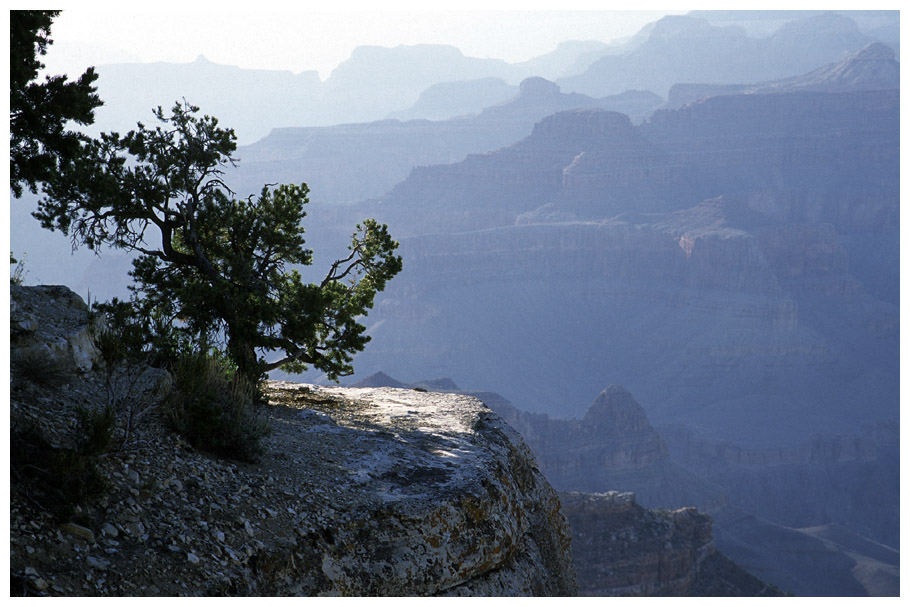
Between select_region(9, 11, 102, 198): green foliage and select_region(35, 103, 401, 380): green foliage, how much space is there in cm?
265

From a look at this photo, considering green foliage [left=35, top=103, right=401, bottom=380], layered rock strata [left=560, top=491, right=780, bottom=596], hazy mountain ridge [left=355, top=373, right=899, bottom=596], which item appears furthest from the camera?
hazy mountain ridge [left=355, top=373, right=899, bottom=596]

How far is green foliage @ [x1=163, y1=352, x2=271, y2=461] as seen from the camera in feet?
30.6

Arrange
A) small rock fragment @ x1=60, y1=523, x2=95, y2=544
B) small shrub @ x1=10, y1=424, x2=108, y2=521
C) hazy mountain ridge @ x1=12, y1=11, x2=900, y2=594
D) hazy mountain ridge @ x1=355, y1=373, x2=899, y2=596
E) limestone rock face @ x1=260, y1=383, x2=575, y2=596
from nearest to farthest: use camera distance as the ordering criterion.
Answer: small rock fragment @ x1=60, y1=523, x2=95, y2=544, small shrub @ x1=10, y1=424, x2=108, y2=521, limestone rock face @ x1=260, y1=383, x2=575, y2=596, hazy mountain ridge @ x1=355, y1=373, x2=899, y2=596, hazy mountain ridge @ x1=12, y1=11, x2=900, y2=594

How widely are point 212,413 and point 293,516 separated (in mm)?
1702

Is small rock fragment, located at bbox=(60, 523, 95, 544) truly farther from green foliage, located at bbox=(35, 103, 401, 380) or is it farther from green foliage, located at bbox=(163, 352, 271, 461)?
green foliage, located at bbox=(35, 103, 401, 380)

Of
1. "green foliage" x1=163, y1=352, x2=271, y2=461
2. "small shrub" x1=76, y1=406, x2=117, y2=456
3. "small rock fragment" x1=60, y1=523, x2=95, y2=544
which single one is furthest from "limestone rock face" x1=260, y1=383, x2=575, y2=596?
"small shrub" x1=76, y1=406, x2=117, y2=456

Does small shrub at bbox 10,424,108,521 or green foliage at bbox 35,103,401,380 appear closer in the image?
small shrub at bbox 10,424,108,521

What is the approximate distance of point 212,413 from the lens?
945 centimetres

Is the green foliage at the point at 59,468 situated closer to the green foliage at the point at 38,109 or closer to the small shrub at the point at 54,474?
the small shrub at the point at 54,474

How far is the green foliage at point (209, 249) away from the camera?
1276 centimetres

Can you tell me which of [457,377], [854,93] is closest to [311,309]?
[457,377]

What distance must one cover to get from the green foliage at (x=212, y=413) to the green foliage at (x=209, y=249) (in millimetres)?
1987

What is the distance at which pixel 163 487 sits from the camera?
8320mm

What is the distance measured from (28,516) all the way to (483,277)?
136290 millimetres
